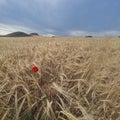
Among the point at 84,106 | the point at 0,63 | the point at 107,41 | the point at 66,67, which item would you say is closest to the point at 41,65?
the point at 66,67

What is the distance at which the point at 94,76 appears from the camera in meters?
3.41

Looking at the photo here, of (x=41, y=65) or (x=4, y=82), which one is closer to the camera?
(x=4, y=82)

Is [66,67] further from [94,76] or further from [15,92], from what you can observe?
[15,92]

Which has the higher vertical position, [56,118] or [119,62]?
[119,62]

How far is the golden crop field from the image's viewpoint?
290 cm

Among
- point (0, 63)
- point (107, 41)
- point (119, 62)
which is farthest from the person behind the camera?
point (107, 41)

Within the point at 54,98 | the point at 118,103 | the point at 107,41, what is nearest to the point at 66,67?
the point at 54,98

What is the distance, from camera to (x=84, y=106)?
3.00 meters

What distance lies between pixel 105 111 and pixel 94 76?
60cm

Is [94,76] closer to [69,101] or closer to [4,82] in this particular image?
[69,101]

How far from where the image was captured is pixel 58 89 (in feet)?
10.00

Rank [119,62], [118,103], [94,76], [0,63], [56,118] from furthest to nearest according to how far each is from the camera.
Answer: [119,62] → [0,63] → [94,76] → [118,103] → [56,118]

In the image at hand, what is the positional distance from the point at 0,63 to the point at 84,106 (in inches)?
54.3

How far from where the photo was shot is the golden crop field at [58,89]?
2.90m
